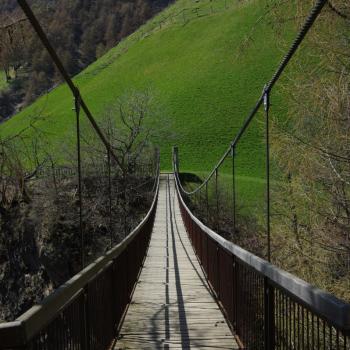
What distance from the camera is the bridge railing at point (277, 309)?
69.7 inches

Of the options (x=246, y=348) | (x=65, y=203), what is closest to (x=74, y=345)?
(x=246, y=348)

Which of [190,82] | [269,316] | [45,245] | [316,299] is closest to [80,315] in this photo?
[269,316]

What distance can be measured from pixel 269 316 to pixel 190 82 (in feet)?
159

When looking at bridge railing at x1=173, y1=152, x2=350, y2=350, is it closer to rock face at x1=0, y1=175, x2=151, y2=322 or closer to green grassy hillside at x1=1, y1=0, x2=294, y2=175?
rock face at x1=0, y1=175, x2=151, y2=322

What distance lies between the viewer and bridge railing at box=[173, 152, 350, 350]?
1771 millimetres

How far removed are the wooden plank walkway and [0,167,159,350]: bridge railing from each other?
0.83ft

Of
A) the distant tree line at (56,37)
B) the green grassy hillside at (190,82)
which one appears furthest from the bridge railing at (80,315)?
the green grassy hillside at (190,82)

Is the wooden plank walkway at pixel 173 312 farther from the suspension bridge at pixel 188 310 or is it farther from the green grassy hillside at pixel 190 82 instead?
the green grassy hillside at pixel 190 82

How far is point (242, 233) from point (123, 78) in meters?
38.5

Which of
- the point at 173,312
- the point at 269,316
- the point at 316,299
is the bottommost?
the point at 173,312

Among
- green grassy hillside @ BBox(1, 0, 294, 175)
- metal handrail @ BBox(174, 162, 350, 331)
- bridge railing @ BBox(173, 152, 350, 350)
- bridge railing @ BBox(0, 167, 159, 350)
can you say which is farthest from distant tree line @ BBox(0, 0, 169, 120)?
green grassy hillside @ BBox(1, 0, 294, 175)

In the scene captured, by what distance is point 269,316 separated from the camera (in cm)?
287

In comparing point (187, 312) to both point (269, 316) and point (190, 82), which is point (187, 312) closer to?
point (269, 316)

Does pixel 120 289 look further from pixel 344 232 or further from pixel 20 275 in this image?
pixel 20 275
